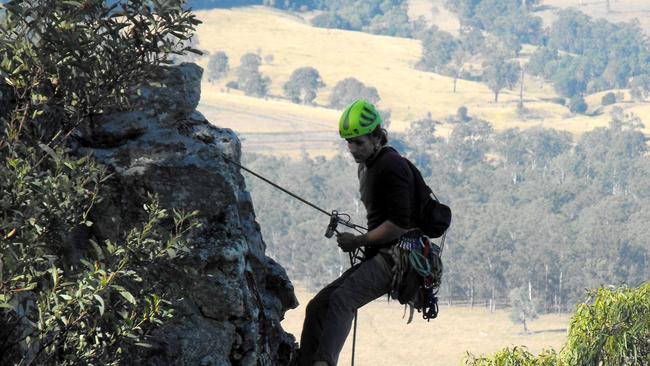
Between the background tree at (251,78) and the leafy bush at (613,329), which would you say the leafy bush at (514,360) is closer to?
the leafy bush at (613,329)

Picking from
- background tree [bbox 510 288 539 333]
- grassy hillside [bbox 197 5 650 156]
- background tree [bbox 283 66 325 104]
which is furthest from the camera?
background tree [bbox 283 66 325 104]

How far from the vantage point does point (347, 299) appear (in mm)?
6059

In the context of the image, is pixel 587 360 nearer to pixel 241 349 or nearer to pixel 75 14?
pixel 241 349

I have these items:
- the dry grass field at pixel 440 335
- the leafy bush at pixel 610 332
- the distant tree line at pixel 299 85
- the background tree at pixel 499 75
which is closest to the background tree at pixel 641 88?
the background tree at pixel 499 75

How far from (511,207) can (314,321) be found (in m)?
116

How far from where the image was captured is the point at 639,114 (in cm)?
16688

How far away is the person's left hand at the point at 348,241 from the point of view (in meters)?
6.07

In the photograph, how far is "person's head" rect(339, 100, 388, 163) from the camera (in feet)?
19.6

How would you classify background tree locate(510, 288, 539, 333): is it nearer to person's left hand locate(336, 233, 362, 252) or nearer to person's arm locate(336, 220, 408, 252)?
person's left hand locate(336, 233, 362, 252)

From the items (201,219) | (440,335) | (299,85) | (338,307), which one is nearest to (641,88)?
(299,85)

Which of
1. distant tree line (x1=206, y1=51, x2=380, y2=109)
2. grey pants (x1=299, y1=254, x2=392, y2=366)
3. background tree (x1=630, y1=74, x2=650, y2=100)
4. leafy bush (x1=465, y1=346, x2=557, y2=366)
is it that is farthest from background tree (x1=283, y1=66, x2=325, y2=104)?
grey pants (x1=299, y1=254, x2=392, y2=366)

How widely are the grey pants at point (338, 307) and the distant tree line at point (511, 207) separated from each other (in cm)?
8539

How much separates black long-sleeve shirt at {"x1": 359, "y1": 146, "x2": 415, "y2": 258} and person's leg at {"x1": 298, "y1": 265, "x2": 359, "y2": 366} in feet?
1.32

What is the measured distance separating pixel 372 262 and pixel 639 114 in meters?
167
